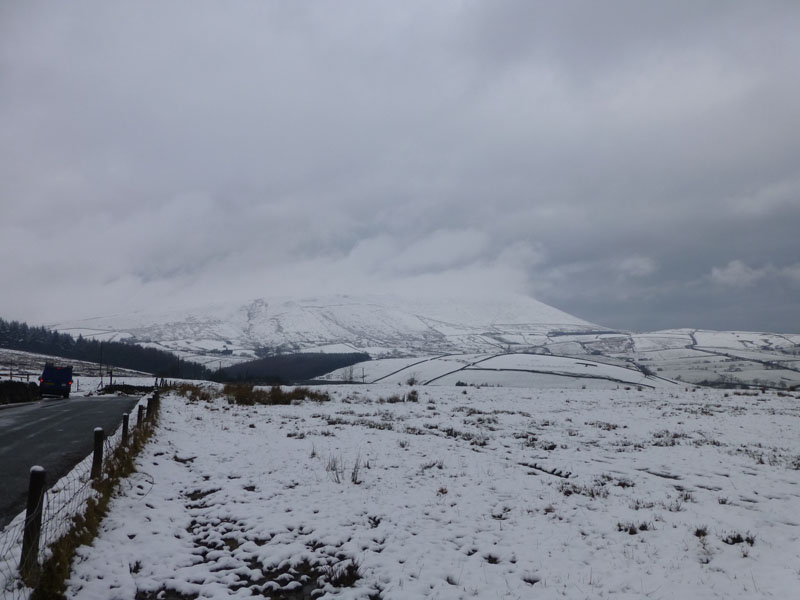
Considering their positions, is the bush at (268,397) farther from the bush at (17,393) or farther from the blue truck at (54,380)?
the bush at (17,393)

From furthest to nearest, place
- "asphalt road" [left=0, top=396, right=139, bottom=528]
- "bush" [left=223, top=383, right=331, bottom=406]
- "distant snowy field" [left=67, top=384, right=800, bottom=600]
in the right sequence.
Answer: "bush" [left=223, top=383, right=331, bottom=406], "asphalt road" [left=0, top=396, right=139, bottom=528], "distant snowy field" [left=67, top=384, right=800, bottom=600]

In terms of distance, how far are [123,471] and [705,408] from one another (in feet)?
112

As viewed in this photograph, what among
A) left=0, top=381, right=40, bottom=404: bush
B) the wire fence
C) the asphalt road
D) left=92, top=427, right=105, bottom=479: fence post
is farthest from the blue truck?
left=92, top=427, right=105, bottom=479: fence post

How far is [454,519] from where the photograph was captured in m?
10.1

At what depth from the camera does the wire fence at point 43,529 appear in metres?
→ 6.44

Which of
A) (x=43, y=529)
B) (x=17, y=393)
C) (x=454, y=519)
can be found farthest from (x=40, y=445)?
(x=17, y=393)

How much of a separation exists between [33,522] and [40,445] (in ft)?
36.6

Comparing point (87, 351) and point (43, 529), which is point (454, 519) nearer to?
point (43, 529)

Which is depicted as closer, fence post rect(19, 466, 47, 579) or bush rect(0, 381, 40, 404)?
fence post rect(19, 466, 47, 579)

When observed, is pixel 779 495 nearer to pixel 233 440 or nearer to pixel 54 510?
pixel 54 510

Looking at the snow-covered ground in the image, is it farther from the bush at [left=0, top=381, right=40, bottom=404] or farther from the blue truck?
the bush at [left=0, top=381, right=40, bottom=404]

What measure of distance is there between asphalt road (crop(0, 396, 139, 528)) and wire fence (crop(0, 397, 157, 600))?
56cm

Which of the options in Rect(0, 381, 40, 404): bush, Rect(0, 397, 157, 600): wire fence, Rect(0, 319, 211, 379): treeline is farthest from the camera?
Rect(0, 319, 211, 379): treeline

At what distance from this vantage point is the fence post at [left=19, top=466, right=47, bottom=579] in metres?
6.75
